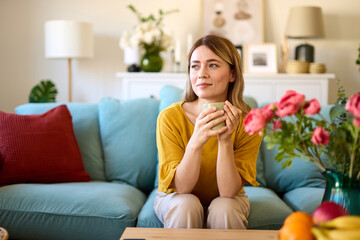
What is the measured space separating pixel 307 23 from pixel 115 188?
100 inches

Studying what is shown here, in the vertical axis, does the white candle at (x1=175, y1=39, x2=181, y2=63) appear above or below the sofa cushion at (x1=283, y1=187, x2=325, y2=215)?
above

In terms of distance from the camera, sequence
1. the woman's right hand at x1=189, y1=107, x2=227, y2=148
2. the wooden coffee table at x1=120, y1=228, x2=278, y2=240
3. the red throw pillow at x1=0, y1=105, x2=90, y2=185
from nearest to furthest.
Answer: the wooden coffee table at x1=120, y1=228, x2=278, y2=240, the woman's right hand at x1=189, y1=107, x2=227, y2=148, the red throw pillow at x1=0, y1=105, x2=90, y2=185

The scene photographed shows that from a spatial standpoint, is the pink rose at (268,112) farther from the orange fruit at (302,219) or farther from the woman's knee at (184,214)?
the woman's knee at (184,214)

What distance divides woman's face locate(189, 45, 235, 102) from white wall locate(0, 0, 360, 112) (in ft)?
8.19

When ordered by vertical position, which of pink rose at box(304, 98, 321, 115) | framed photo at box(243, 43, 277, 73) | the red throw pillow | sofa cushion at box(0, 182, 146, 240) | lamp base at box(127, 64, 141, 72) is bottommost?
sofa cushion at box(0, 182, 146, 240)

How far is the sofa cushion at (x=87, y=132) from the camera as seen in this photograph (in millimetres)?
2188

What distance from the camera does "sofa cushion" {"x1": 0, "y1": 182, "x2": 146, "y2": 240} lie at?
170cm

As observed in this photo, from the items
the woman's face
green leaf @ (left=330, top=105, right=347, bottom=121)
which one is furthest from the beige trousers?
green leaf @ (left=330, top=105, right=347, bottom=121)

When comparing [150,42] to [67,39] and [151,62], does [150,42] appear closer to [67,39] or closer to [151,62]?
[151,62]

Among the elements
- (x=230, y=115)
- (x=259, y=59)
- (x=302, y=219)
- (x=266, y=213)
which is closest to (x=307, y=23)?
(x=259, y=59)

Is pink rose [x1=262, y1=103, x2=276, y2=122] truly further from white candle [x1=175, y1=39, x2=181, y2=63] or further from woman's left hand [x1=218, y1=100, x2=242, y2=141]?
white candle [x1=175, y1=39, x2=181, y2=63]

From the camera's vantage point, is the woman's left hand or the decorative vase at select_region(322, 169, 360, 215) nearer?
the decorative vase at select_region(322, 169, 360, 215)

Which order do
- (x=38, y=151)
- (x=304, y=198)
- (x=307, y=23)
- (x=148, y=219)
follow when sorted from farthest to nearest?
(x=307, y=23), (x=38, y=151), (x=304, y=198), (x=148, y=219)

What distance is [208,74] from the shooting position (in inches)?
A: 61.4
